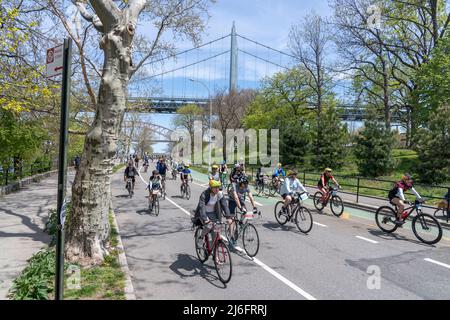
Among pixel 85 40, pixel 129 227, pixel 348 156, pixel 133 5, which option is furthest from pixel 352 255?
pixel 348 156

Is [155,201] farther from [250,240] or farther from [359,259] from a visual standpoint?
[359,259]

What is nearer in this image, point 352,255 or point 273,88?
point 352,255

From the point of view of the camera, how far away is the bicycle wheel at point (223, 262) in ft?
18.9

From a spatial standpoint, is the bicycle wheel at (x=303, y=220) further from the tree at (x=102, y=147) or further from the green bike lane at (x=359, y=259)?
the tree at (x=102, y=147)

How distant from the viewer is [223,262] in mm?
5898

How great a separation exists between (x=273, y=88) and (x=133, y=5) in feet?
127

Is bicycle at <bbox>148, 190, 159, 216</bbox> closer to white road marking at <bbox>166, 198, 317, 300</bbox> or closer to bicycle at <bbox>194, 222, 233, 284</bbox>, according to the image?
white road marking at <bbox>166, 198, 317, 300</bbox>

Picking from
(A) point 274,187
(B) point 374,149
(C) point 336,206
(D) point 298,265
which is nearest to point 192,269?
(D) point 298,265

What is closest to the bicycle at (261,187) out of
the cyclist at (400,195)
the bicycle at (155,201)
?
the bicycle at (155,201)

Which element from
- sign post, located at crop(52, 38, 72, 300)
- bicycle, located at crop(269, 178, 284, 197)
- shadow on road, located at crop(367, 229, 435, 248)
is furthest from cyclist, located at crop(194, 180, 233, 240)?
bicycle, located at crop(269, 178, 284, 197)

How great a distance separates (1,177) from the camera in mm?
17047

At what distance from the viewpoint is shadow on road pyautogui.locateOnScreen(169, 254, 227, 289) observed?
19.5ft

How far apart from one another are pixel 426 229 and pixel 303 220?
302 centimetres

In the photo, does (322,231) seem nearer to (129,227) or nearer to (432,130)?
(129,227)
